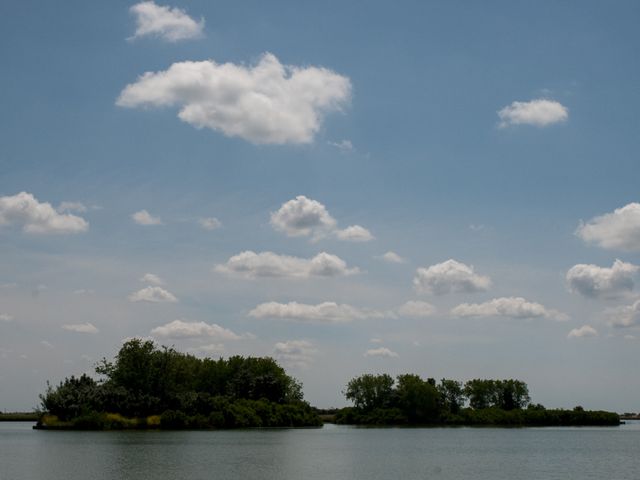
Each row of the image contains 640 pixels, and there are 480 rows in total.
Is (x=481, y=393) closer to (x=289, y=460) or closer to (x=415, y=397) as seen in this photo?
(x=415, y=397)

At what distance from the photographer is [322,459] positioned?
6334 centimetres

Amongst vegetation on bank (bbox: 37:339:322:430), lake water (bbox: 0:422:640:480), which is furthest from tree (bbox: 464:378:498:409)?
lake water (bbox: 0:422:640:480)

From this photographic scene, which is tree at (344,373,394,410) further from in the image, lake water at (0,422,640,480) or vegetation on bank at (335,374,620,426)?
lake water at (0,422,640,480)

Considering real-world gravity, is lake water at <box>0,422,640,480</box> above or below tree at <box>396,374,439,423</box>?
below

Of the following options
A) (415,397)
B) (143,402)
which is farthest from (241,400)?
(415,397)

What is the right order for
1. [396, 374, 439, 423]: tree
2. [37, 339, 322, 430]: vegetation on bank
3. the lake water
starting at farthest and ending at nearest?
[396, 374, 439, 423]: tree < [37, 339, 322, 430]: vegetation on bank < the lake water

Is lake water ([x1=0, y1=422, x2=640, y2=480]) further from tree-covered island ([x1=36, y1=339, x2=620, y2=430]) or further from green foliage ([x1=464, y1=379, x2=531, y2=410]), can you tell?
green foliage ([x1=464, y1=379, x2=531, y2=410])

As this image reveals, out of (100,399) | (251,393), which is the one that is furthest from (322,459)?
(251,393)

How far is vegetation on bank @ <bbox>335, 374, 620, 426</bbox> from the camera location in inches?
6673

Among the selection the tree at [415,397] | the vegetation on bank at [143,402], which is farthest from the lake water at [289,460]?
the tree at [415,397]

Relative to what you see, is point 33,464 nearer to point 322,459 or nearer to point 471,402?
point 322,459

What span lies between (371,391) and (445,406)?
1851 cm

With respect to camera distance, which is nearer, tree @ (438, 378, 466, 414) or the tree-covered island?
the tree-covered island

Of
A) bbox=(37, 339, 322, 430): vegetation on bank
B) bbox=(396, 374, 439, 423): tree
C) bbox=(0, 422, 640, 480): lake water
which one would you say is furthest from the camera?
bbox=(396, 374, 439, 423): tree
